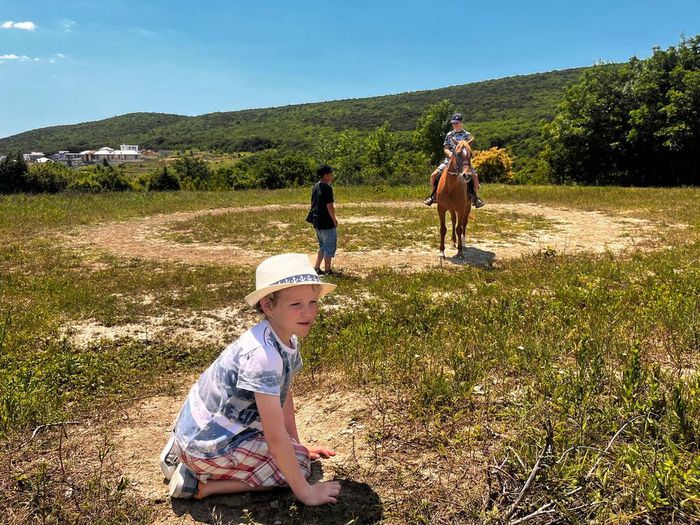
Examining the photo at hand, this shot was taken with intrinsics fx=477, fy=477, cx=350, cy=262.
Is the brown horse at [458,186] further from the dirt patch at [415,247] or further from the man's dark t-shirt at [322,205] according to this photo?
the man's dark t-shirt at [322,205]

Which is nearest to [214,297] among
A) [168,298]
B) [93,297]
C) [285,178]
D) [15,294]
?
[168,298]

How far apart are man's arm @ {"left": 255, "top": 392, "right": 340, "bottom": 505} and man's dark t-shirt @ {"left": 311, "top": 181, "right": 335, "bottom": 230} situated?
6.26m

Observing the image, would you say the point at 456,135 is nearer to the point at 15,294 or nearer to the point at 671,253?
the point at 671,253

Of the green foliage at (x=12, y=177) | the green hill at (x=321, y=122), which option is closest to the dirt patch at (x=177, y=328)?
the green foliage at (x=12, y=177)

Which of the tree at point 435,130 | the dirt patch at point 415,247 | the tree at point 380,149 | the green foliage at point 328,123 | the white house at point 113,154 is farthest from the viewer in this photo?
the white house at point 113,154

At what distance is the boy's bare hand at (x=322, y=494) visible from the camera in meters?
2.42

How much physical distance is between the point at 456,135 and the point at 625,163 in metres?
22.7

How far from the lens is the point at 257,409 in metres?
2.50

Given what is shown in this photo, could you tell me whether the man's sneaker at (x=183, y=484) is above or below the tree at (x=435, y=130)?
below

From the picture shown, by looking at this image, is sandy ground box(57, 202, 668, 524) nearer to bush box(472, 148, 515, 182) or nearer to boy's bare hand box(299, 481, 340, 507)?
boy's bare hand box(299, 481, 340, 507)

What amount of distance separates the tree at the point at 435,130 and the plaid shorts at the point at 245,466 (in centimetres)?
5421

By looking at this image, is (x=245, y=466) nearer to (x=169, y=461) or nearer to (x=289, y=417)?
(x=289, y=417)

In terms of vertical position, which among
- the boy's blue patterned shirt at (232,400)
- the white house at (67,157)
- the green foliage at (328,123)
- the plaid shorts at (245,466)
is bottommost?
the plaid shorts at (245,466)

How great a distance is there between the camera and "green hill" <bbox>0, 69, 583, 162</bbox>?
84.2m
